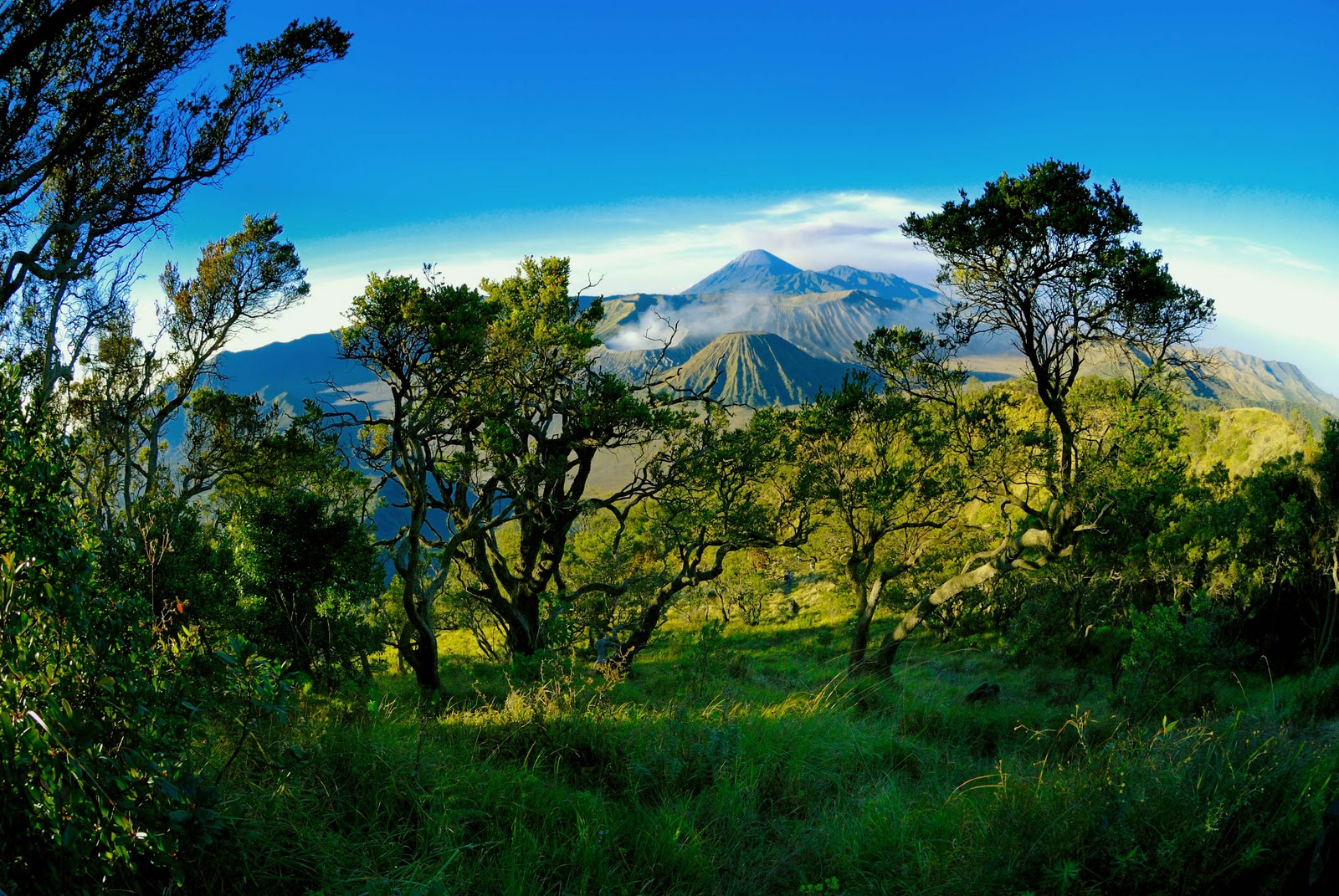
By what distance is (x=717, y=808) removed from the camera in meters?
4.38

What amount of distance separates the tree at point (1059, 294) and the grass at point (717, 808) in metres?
7.72

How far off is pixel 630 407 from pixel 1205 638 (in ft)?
33.6

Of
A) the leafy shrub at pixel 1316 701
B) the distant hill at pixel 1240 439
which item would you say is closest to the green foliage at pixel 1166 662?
the leafy shrub at pixel 1316 701

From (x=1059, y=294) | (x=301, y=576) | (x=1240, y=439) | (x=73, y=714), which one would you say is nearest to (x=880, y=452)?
(x=1059, y=294)

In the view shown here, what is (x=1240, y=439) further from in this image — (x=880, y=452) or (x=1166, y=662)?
(x=1166, y=662)

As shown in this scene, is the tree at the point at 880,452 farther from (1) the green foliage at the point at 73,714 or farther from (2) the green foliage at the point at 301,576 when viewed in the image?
(1) the green foliage at the point at 73,714

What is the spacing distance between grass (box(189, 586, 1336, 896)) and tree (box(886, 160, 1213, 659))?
7722mm

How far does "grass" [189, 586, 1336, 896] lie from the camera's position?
10.7 feet

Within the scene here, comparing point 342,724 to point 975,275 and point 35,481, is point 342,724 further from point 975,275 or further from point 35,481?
point 975,275

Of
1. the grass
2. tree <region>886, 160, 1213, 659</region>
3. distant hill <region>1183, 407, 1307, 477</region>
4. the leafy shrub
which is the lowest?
the leafy shrub

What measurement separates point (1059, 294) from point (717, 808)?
1132cm

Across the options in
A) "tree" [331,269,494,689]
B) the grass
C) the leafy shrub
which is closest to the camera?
the grass

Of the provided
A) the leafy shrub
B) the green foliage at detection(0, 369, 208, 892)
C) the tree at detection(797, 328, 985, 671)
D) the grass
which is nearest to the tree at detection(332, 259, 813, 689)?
the tree at detection(797, 328, 985, 671)

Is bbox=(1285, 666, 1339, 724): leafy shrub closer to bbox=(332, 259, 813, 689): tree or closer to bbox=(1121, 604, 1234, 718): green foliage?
bbox=(1121, 604, 1234, 718): green foliage
